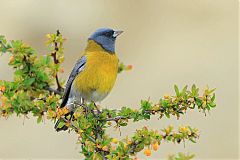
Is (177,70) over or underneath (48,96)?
over

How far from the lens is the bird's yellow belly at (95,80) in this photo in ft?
14.6

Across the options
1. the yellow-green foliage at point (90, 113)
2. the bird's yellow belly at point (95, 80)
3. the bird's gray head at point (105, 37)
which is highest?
the bird's gray head at point (105, 37)

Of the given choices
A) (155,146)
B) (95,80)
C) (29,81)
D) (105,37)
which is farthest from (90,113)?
(105,37)

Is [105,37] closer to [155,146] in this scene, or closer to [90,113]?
[90,113]

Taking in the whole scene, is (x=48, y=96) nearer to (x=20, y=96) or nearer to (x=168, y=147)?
(x=20, y=96)

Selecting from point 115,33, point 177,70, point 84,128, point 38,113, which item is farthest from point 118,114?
point 177,70

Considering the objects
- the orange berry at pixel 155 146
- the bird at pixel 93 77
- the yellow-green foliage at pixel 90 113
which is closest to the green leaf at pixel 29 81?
the yellow-green foliage at pixel 90 113

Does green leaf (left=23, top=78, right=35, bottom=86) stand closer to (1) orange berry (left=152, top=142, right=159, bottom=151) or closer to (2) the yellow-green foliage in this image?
(2) the yellow-green foliage

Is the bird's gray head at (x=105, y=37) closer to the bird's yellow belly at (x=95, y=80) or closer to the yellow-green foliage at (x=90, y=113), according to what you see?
the bird's yellow belly at (x=95, y=80)

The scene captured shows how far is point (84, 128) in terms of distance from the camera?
300 cm

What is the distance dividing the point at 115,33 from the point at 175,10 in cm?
525

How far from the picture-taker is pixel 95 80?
14.7 ft

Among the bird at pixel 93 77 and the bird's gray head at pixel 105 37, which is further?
the bird's gray head at pixel 105 37

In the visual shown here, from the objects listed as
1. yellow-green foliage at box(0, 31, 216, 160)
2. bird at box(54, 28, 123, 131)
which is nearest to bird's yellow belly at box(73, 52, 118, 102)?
bird at box(54, 28, 123, 131)
